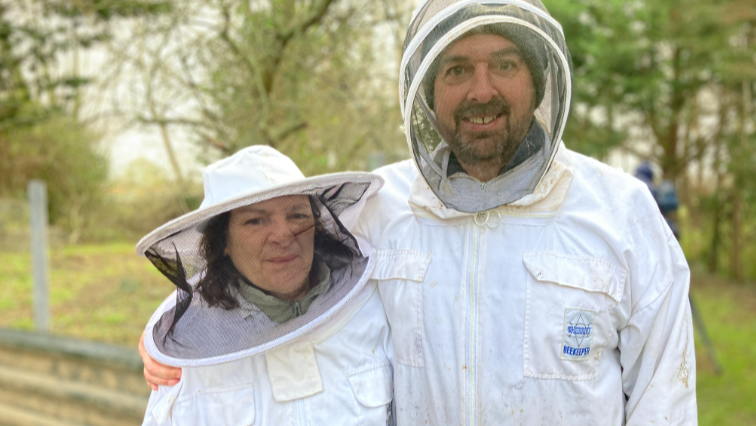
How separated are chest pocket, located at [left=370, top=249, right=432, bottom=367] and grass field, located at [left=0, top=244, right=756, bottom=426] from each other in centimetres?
378

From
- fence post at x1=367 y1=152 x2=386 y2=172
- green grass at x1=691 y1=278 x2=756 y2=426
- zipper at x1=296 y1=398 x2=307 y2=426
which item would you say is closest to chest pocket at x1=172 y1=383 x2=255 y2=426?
zipper at x1=296 y1=398 x2=307 y2=426

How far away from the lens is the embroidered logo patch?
155 cm

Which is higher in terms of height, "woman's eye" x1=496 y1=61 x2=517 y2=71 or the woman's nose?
"woman's eye" x1=496 y1=61 x2=517 y2=71

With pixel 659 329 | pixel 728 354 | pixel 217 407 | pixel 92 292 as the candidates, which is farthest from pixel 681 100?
pixel 217 407

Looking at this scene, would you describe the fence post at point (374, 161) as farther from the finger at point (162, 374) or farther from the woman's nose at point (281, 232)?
the finger at point (162, 374)

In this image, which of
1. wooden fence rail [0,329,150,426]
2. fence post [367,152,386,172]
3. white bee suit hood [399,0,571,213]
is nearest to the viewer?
white bee suit hood [399,0,571,213]

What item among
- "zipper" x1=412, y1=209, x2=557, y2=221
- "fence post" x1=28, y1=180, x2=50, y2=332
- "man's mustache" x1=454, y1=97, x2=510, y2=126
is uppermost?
"man's mustache" x1=454, y1=97, x2=510, y2=126

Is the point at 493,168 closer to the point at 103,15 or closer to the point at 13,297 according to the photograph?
the point at 103,15

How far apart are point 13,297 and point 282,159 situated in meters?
6.47

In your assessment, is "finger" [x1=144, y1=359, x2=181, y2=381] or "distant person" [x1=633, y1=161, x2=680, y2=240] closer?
"finger" [x1=144, y1=359, x2=181, y2=381]

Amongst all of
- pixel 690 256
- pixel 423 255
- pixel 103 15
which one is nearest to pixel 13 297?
pixel 103 15

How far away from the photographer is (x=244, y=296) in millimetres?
1713

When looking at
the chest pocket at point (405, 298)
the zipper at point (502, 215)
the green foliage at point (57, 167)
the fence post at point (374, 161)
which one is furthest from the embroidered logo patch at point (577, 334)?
the green foliage at point (57, 167)

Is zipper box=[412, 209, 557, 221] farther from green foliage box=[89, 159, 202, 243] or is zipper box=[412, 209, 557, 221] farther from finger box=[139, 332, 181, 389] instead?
green foliage box=[89, 159, 202, 243]
